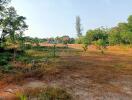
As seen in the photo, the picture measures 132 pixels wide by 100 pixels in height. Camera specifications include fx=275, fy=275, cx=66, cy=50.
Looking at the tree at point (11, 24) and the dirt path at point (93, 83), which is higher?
the tree at point (11, 24)

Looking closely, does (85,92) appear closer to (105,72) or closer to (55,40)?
(105,72)

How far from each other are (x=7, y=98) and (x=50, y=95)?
180cm

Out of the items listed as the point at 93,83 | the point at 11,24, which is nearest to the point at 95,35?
the point at 11,24

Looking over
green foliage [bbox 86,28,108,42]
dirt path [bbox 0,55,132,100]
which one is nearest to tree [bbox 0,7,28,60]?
dirt path [bbox 0,55,132,100]

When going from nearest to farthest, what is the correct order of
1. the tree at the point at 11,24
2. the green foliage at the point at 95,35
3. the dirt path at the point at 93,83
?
the dirt path at the point at 93,83 → the tree at the point at 11,24 → the green foliage at the point at 95,35

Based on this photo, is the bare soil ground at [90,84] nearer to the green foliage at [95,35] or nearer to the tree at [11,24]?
the tree at [11,24]

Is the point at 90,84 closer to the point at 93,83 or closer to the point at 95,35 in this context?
the point at 93,83

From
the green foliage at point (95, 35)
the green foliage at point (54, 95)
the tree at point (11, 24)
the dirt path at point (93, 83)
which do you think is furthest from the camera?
the green foliage at point (95, 35)

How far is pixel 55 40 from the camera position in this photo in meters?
71.9

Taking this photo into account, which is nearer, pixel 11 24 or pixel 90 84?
pixel 90 84

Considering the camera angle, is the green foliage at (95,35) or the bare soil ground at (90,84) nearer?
the bare soil ground at (90,84)

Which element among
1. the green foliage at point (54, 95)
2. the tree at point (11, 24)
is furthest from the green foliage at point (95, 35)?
the green foliage at point (54, 95)

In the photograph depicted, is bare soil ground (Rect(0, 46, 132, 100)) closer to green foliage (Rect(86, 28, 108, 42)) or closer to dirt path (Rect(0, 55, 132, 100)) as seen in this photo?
dirt path (Rect(0, 55, 132, 100))

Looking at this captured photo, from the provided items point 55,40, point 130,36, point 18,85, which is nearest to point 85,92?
point 18,85
